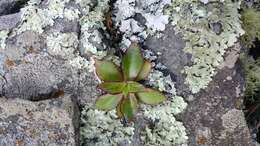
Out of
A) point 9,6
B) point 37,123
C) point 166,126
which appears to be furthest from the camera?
point 9,6

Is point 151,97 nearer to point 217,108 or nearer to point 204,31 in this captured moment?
point 217,108

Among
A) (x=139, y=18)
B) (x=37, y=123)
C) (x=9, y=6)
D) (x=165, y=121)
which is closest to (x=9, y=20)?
(x=9, y=6)

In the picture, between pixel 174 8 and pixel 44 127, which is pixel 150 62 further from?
pixel 44 127

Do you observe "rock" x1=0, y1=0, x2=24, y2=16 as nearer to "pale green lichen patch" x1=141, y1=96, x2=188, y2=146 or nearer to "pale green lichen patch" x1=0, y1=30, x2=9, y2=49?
"pale green lichen patch" x1=0, y1=30, x2=9, y2=49

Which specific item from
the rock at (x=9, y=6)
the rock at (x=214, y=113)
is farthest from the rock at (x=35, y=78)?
the rock at (x=214, y=113)

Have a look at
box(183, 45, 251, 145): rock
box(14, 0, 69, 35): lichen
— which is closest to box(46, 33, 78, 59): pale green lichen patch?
box(14, 0, 69, 35): lichen

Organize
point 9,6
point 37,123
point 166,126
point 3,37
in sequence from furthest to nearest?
point 9,6
point 3,37
point 166,126
point 37,123
